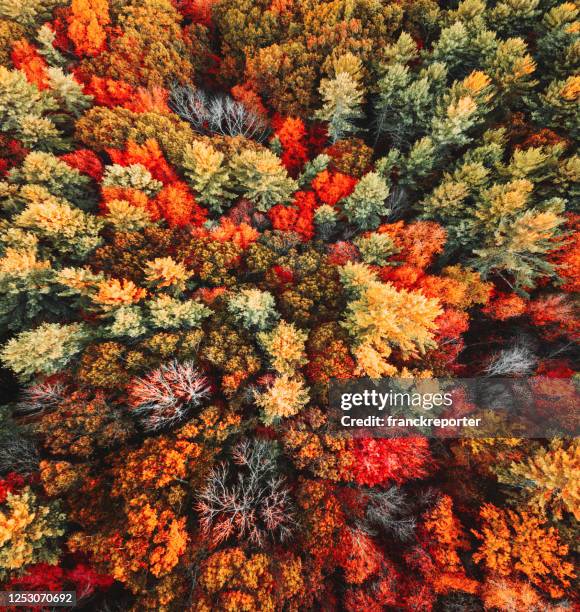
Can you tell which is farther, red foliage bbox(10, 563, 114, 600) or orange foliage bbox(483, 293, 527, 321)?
orange foliage bbox(483, 293, 527, 321)

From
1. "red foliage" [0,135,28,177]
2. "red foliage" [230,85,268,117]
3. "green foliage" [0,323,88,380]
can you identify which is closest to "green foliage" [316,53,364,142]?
"red foliage" [230,85,268,117]

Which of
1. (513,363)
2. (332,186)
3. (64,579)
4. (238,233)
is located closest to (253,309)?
(238,233)

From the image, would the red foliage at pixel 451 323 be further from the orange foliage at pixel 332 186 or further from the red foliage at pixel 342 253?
the orange foliage at pixel 332 186

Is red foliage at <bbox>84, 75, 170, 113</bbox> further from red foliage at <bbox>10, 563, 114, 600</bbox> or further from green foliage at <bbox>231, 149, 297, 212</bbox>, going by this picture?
red foliage at <bbox>10, 563, 114, 600</bbox>

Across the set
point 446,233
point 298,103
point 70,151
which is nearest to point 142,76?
point 70,151

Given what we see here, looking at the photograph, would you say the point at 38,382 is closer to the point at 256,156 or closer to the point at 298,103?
the point at 256,156

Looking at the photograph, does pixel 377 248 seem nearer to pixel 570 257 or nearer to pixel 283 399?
pixel 570 257
